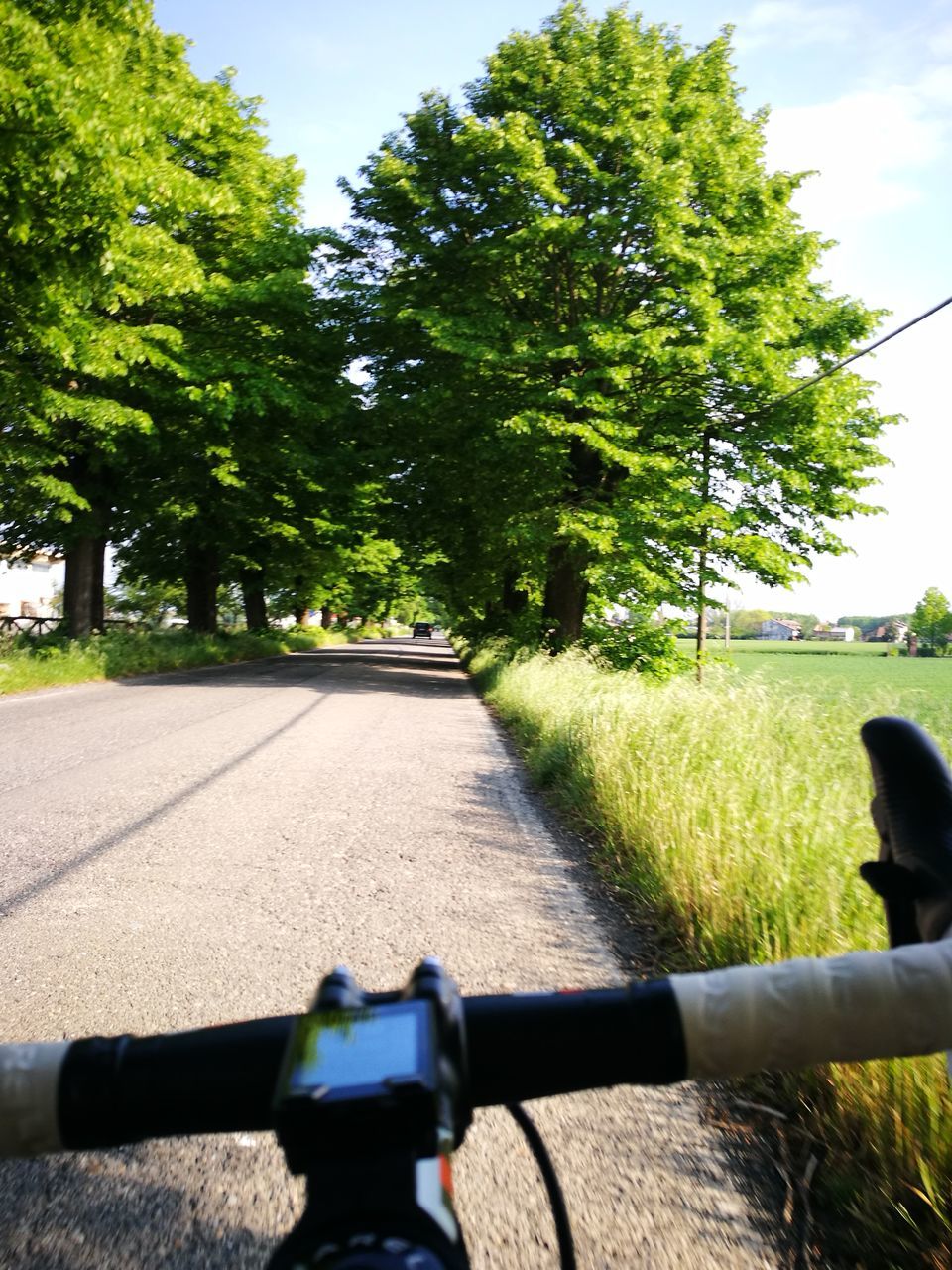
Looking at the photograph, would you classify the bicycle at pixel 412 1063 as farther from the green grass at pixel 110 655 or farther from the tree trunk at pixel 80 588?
the tree trunk at pixel 80 588

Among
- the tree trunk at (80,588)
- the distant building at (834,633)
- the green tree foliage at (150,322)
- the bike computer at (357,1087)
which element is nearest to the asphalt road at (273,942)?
the bike computer at (357,1087)

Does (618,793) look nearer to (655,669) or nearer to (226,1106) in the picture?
(226,1106)

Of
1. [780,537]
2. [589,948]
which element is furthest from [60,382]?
[589,948]

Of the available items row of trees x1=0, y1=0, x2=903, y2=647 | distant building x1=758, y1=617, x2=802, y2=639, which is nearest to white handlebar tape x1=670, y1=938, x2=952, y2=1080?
row of trees x1=0, y1=0, x2=903, y2=647

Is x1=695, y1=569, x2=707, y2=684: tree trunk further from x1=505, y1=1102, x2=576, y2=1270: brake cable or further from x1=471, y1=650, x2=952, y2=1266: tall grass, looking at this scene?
x1=505, y1=1102, x2=576, y2=1270: brake cable

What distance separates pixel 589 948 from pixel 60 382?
52.0ft

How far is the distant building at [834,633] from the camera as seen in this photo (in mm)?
123500

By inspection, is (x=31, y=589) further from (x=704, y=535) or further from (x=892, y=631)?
(x=892, y=631)

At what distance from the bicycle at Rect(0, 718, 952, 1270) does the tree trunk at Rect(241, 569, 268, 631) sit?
32111mm

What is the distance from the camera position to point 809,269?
17.8 meters

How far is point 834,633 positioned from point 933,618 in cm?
4274

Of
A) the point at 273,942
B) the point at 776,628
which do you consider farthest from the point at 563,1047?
the point at 776,628

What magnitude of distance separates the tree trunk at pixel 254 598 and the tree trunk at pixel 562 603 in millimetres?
16005

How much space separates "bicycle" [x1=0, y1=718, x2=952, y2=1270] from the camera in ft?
2.53
